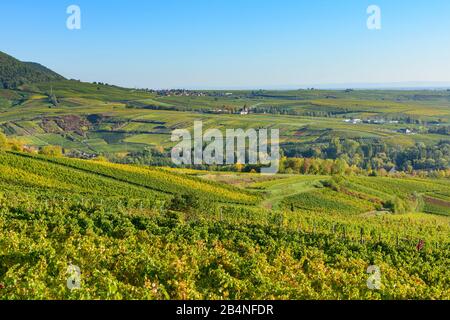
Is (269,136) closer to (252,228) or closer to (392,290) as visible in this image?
(252,228)

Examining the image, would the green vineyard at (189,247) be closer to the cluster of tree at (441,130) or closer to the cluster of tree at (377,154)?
the cluster of tree at (377,154)

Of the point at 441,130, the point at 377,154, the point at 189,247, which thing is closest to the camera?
the point at 189,247

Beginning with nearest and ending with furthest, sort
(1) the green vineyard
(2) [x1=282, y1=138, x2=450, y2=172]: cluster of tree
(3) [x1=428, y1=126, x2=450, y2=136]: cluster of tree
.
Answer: (1) the green vineyard, (2) [x1=282, y1=138, x2=450, y2=172]: cluster of tree, (3) [x1=428, y1=126, x2=450, y2=136]: cluster of tree

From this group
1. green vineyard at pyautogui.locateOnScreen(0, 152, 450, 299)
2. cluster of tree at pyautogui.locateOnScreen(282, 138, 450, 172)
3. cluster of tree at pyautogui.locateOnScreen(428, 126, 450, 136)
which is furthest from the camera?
cluster of tree at pyautogui.locateOnScreen(428, 126, 450, 136)

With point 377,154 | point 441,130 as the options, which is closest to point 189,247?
point 377,154

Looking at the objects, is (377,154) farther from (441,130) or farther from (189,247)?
(189,247)

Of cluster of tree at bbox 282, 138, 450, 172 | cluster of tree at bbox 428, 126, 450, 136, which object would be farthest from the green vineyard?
cluster of tree at bbox 428, 126, 450, 136

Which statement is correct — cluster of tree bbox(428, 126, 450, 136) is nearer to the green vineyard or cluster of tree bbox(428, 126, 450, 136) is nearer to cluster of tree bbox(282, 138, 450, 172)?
cluster of tree bbox(282, 138, 450, 172)

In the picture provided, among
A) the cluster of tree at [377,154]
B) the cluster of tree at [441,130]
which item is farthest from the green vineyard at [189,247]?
the cluster of tree at [441,130]

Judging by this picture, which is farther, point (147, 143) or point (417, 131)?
point (417, 131)
